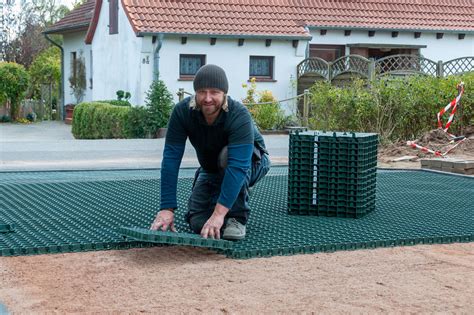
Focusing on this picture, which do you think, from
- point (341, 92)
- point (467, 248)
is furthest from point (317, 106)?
point (467, 248)

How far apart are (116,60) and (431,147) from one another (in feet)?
54.2

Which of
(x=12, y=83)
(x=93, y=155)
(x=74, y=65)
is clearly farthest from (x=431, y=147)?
(x=74, y=65)

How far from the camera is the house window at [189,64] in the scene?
27.2 metres

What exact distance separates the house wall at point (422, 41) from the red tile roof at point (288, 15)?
41 cm

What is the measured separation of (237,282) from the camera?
5.29 meters

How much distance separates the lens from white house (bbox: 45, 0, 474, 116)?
26906 mm

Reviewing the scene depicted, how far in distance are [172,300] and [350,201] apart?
10.4 ft

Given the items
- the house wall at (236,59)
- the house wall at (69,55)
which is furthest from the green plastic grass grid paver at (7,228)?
the house wall at (69,55)

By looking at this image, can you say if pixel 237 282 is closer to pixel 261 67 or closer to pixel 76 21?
pixel 261 67

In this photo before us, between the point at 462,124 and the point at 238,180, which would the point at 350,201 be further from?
the point at 462,124

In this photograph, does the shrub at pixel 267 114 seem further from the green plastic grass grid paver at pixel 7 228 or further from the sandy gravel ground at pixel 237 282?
the sandy gravel ground at pixel 237 282

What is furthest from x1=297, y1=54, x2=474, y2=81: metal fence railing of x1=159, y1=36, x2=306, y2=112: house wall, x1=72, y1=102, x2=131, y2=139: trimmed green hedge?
x1=72, y1=102, x2=131, y2=139: trimmed green hedge

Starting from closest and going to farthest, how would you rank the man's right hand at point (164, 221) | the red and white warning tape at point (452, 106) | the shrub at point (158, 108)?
the man's right hand at point (164, 221)
the red and white warning tape at point (452, 106)
the shrub at point (158, 108)

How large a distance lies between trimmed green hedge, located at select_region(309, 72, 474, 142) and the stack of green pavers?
832cm
